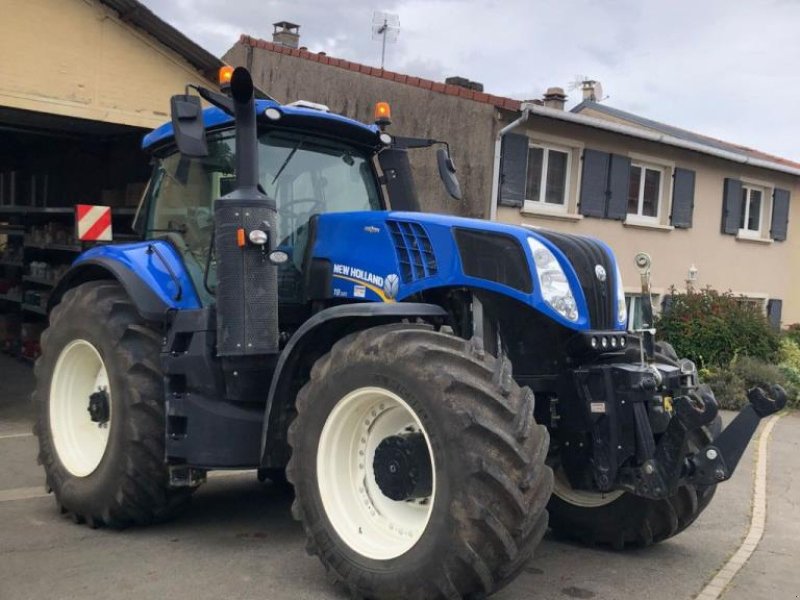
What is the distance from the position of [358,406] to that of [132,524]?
1935 millimetres

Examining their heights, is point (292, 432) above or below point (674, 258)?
below

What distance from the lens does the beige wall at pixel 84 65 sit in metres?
8.45

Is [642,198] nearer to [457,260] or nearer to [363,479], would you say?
[457,260]

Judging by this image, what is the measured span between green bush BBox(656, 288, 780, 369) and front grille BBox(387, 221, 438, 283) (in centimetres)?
953

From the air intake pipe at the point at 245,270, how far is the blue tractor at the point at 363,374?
0.01m

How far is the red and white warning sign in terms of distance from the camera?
9445 millimetres

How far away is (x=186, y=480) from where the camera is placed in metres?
4.86

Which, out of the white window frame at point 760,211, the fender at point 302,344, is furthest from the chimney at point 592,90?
the fender at point 302,344

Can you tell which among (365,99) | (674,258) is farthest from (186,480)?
(674,258)

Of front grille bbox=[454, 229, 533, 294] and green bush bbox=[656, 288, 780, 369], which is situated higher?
front grille bbox=[454, 229, 533, 294]

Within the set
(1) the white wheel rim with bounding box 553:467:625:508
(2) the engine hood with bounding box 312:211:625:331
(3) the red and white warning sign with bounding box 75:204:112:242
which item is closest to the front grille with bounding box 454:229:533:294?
(2) the engine hood with bounding box 312:211:625:331

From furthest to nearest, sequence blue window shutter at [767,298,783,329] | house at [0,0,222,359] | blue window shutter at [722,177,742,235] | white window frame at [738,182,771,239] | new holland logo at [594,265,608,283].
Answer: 1. blue window shutter at [767,298,783,329]
2. white window frame at [738,182,771,239]
3. blue window shutter at [722,177,742,235]
4. house at [0,0,222,359]
5. new holland logo at [594,265,608,283]

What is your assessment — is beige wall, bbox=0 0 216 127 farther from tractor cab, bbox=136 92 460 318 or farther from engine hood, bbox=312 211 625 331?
engine hood, bbox=312 211 625 331

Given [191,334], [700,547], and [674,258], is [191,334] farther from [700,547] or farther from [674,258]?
[674,258]
